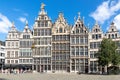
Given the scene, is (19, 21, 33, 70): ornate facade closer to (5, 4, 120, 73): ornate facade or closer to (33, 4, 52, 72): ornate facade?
(5, 4, 120, 73): ornate facade

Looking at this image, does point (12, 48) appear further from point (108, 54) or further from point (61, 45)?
point (108, 54)

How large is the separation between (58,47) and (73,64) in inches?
225

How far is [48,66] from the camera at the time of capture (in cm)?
6203

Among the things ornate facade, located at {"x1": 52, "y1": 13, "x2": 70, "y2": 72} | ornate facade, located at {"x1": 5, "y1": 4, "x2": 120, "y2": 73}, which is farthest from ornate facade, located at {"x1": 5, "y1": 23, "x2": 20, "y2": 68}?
ornate facade, located at {"x1": 52, "y1": 13, "x2": 70, "y2": 72}

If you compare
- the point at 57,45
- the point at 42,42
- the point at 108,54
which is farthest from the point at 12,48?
the point at 108,54

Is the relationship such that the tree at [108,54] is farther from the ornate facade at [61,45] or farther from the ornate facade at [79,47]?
the ornate facade at [61,45]

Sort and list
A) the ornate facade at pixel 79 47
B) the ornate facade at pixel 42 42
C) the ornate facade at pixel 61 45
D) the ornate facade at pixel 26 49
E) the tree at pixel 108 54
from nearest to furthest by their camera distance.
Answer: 1. the tree at pixel 108 54
2. the ornate facade at pixel 79 47
3. the ornate facade at pixel 61 45
4. the ornate facade at pixel 42 42
5. the ornate facade at pixel 26 49

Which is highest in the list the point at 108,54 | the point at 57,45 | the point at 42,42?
the point at 42,42

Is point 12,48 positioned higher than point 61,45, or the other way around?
point 61,45

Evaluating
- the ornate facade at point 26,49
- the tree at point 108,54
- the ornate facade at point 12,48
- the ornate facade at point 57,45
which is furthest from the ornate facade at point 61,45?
the tree at point 108,54

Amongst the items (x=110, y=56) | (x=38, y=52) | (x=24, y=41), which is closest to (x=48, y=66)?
(x=38, y=52)

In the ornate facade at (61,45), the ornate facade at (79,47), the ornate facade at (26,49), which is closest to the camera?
the ornate facade at (79,47)

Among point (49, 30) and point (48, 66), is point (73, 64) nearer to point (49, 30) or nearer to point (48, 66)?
point (48, 66)

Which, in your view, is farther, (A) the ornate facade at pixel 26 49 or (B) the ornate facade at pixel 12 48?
(B) the ornate facade at pixel 12 48
